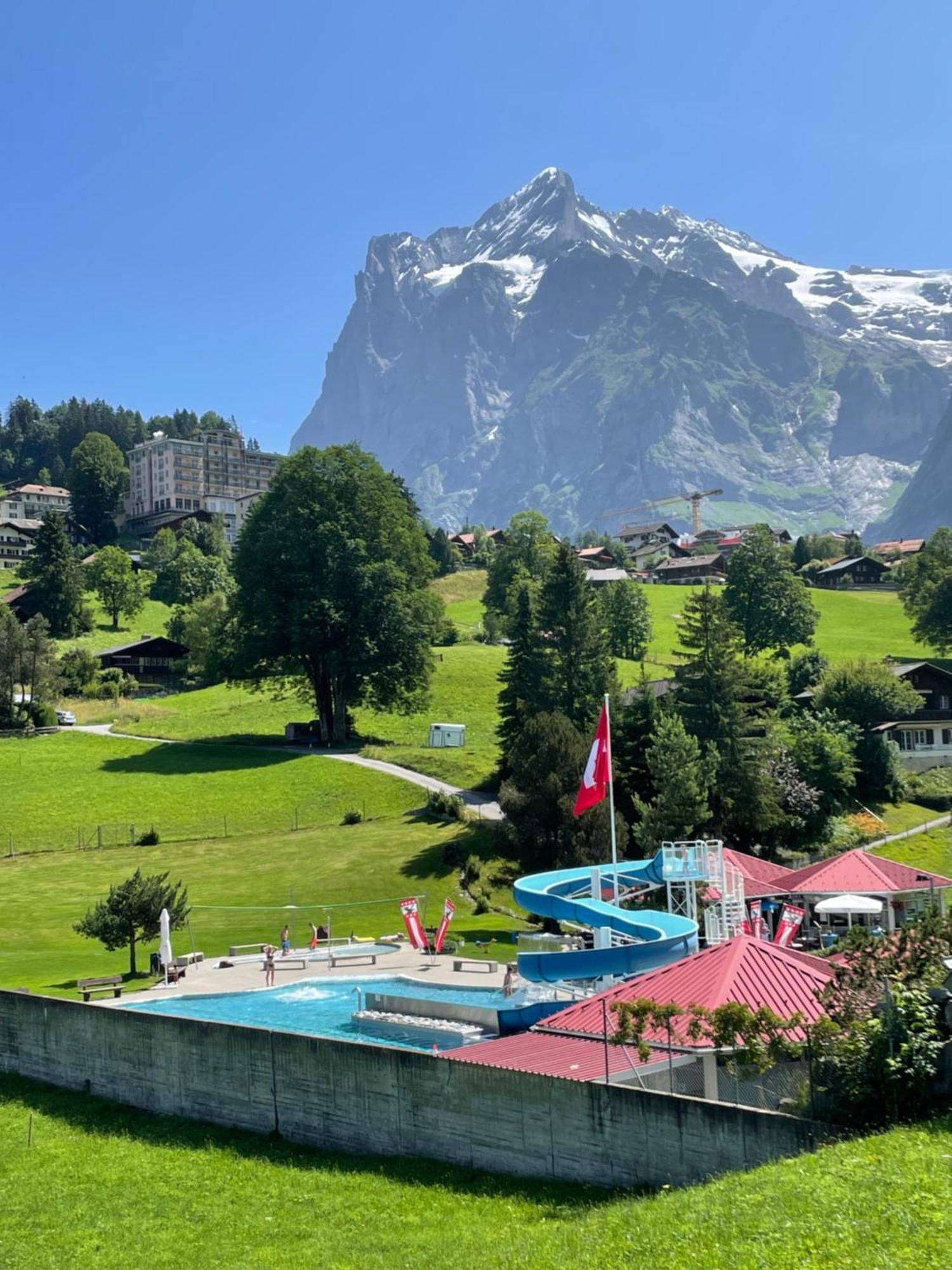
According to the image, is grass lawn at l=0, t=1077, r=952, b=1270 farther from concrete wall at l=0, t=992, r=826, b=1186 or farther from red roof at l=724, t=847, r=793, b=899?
red roof at l=724, t=847, r=793, b=899

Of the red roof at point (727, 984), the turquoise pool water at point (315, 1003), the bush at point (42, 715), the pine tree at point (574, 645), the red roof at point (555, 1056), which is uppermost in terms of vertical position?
the pine tree at point (574, 645)

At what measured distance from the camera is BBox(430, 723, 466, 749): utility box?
240 feet

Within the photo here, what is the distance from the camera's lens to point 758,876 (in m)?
44.1

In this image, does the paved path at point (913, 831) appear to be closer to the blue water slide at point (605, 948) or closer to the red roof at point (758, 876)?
the red roof at point (758, 876)

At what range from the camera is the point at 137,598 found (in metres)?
122

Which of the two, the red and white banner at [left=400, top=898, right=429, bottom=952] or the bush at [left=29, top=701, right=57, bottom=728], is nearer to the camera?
the red and white banner at [left=400, top=898, right=429, bottom=952]

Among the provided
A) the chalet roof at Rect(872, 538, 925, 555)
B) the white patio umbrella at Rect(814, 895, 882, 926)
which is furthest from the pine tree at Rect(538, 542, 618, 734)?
the chalet roof at Rect(872, 538, 925, 555)

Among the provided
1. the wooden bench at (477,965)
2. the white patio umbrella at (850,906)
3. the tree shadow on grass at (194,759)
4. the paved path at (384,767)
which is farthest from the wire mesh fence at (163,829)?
the white patio umbrella at (850,906)

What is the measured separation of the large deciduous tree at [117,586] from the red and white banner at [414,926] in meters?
85.3

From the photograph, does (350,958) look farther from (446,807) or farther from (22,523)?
(22,523)

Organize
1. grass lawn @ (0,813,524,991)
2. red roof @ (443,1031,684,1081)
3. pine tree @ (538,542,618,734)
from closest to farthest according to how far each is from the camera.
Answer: red roof @ (443,1031,684,1081) < grass lawn @ (0,813,524,991) < pine tree @ (538,542,618,734)

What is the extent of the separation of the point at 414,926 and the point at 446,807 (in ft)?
63.5

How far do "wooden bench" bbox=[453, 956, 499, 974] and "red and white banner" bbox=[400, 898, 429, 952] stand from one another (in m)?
1.80

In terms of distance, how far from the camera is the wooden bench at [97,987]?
1209 inches
